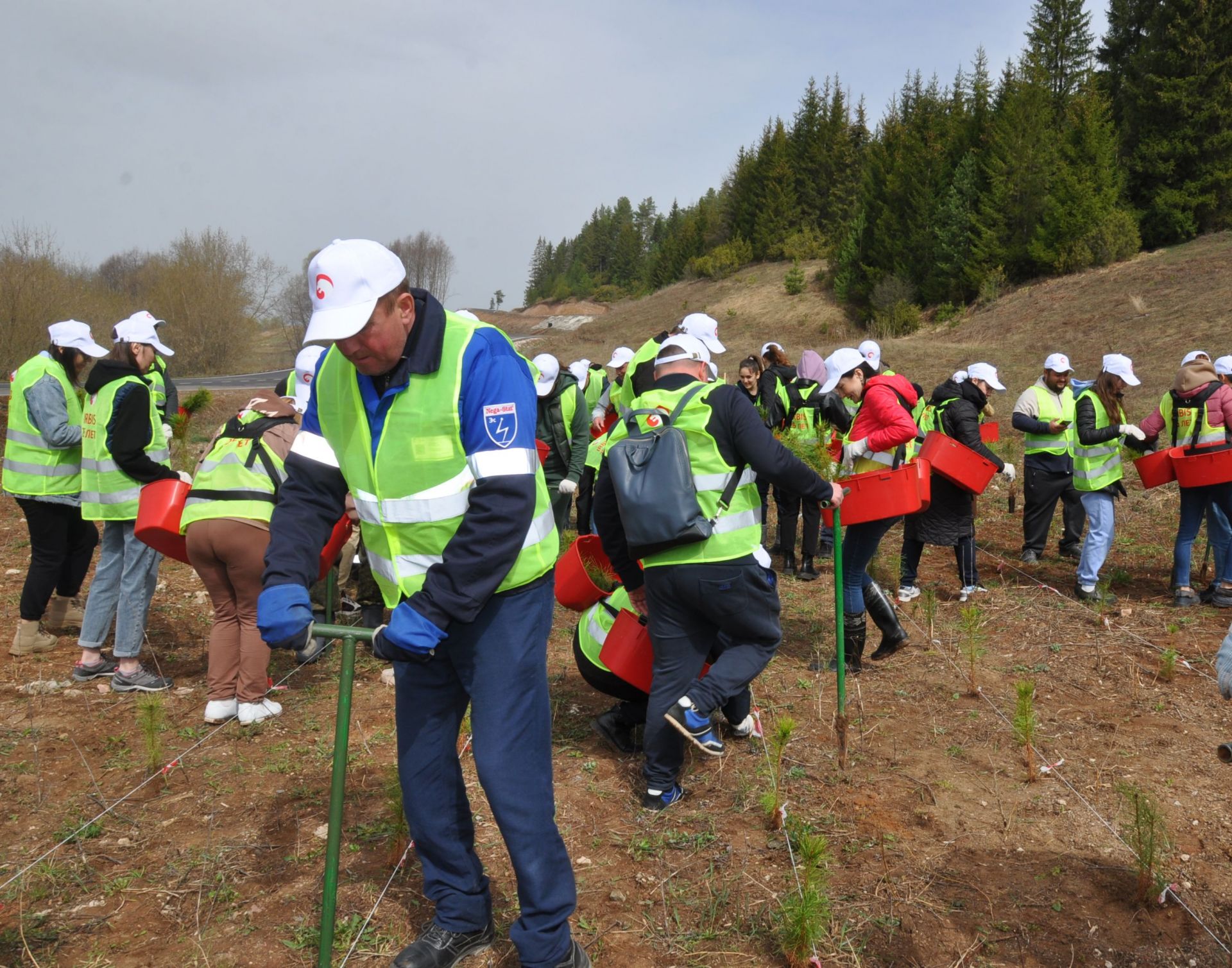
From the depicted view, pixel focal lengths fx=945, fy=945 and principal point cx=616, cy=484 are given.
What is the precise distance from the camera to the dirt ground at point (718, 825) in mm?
3029

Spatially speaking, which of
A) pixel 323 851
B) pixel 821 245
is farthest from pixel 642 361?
pixel 821 245

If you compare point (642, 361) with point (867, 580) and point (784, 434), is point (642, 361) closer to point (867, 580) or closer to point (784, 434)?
point (867, 580)

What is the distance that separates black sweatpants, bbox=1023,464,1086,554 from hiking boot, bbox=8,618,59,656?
7.69 metres

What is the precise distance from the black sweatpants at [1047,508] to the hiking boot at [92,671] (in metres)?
7.17

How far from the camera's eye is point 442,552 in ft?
8.25

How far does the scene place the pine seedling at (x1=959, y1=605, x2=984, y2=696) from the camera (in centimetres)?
518

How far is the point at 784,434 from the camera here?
28.8 ft

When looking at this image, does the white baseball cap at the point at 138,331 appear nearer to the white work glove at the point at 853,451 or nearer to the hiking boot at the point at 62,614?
the hiking boot at the point at 62,614

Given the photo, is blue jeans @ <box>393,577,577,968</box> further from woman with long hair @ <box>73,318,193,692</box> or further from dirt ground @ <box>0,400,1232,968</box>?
woman with long hair @ <box>73,318,193,692</box>

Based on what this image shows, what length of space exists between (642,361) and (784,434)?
374 cm

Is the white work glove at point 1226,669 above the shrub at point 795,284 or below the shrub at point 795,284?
below

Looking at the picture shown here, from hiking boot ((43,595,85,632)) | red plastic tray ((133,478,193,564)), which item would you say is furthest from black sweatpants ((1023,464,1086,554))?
hiking boot ((43,595,85,632))

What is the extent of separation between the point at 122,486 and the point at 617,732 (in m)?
→ 3.15

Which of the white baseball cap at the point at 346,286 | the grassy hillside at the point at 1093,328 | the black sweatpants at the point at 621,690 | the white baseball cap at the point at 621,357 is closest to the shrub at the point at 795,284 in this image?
the grassy hillside at the point at 1093,328
